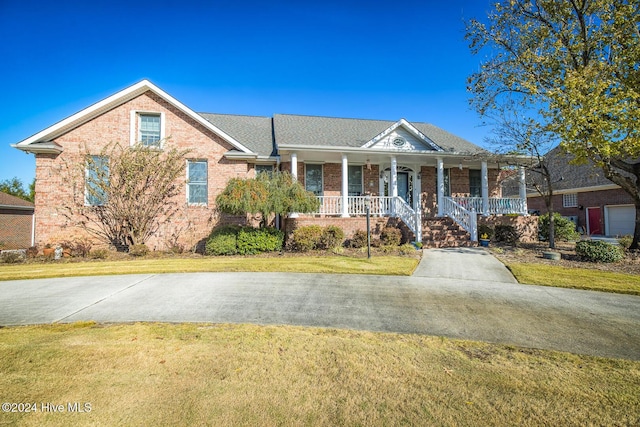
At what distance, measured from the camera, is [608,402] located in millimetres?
2717

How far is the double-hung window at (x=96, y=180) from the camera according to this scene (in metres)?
12.7

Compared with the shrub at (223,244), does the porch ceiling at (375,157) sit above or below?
above

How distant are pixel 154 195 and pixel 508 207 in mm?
17297

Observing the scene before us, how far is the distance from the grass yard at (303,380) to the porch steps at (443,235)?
9.92 meters

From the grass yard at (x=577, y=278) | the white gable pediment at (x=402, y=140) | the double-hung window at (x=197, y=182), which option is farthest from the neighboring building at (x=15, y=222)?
the grass yard at (x=577, y=278)

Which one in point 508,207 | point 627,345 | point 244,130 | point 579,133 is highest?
point 244,130

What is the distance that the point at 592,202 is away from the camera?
23312 mm

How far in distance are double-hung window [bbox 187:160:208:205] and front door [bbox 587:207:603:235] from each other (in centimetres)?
2712

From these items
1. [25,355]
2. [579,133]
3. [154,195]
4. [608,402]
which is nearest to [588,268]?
[579,133]

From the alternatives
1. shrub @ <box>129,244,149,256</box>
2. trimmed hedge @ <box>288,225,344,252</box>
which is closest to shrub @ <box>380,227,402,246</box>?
trimmed hedge @ <box>288,225,344,252</box>

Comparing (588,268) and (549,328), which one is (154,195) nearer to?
(549,328)

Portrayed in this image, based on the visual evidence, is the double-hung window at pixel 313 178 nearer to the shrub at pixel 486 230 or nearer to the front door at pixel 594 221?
the shrub at pixel 486 230

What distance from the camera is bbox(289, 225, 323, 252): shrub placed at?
1215cm

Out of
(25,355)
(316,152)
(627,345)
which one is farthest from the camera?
(316,152)
